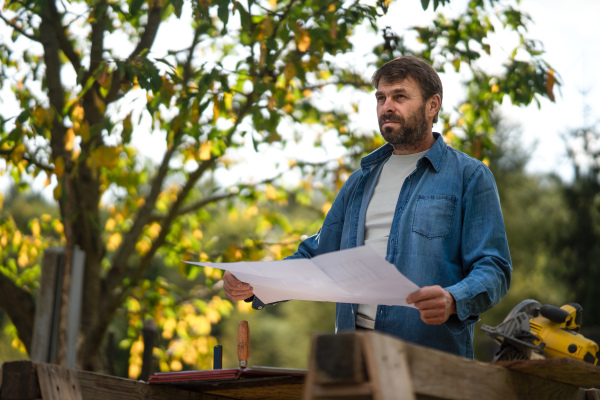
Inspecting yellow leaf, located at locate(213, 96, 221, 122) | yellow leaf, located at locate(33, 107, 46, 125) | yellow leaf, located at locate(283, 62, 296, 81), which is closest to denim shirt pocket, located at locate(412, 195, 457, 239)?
yellow leaf, located at locate(213, 96, 221, 122)

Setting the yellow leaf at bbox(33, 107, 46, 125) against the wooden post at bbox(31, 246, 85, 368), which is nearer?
the yellow leaf at bbox(33, 107, 46, 125)

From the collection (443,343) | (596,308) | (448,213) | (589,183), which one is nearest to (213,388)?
(443,343)

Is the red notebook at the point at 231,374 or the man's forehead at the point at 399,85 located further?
the man's forehead at the point at 399,85

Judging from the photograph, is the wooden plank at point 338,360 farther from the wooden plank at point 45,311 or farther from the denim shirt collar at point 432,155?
the wooden plank at point 45,311

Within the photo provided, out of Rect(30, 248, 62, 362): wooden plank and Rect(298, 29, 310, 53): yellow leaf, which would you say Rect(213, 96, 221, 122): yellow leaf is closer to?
Rect(298, 29, 310, 53): yellow leaf

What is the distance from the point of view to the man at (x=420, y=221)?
5.97 ft

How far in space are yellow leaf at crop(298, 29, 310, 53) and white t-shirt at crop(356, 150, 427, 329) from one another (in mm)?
1855

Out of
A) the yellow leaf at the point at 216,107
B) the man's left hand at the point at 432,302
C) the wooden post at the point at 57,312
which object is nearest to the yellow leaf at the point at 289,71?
the yellow leaf at the point at 216,107

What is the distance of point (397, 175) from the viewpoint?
2182mm

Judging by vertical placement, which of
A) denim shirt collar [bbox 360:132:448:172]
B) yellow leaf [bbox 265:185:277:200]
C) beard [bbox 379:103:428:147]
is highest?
yellow leaf [bbox 265:185:277:200]

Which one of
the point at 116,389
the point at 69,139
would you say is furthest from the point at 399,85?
the point at 69,139

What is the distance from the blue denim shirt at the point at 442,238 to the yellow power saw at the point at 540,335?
0.24 feet

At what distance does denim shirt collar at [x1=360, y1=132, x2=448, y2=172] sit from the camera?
2.08 meters

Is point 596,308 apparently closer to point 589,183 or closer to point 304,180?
point 589,183
